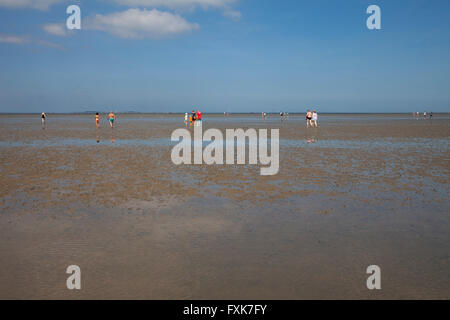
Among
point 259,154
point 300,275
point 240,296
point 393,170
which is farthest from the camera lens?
point 259,154

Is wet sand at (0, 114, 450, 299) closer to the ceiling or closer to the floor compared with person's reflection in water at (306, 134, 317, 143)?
closer to the floor

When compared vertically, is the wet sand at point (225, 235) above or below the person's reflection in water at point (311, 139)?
below

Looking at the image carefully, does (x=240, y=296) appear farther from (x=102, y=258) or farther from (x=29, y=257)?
(x=29, y=257)

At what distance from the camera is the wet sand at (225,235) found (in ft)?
13.8

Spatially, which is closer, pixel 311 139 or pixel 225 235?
pixel 225 235

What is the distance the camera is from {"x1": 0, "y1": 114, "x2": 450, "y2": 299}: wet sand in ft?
13.8

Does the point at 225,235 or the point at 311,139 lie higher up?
the point at 311,139

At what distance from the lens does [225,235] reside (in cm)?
588

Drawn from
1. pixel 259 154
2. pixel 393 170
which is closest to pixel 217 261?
pixel 393 170

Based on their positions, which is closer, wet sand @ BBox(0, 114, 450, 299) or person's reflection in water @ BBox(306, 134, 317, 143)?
wet sand @ BBox(0, 114, 450, 299)

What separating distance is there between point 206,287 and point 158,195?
4886 mm

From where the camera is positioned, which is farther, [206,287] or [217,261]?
[217,261]

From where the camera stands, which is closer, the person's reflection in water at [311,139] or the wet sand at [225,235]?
the wet sand at [225,235]

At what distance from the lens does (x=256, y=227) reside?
20.6ft
